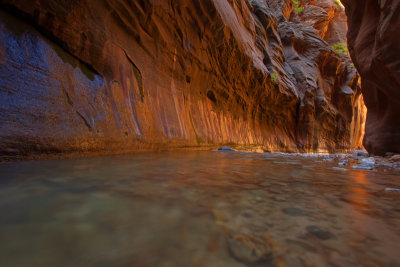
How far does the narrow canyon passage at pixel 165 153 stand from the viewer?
52 centimetres

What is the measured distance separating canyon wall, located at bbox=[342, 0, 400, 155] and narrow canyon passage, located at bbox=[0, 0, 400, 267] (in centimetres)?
4

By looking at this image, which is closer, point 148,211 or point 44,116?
point 148,211

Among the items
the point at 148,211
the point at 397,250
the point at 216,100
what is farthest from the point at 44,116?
the point at 216,100

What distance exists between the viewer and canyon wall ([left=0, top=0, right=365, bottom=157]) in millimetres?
2086

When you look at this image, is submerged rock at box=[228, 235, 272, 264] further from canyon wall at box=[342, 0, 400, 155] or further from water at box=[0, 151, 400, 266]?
canyon wall at box=[342, 0, 400, 155]

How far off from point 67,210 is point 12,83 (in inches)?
81.9

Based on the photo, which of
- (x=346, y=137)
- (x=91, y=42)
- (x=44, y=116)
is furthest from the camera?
(x=346, y=137)

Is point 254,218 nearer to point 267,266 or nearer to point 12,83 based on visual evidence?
point 267,266

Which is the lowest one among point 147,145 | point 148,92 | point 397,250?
point 397,250

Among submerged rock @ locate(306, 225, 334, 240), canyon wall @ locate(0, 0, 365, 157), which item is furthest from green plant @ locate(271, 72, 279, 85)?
submerged rock @ locate(306, 225, 334, 240)

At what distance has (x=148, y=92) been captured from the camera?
4094 mm

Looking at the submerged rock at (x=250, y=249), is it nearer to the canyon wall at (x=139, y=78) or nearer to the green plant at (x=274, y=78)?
the canyon wall at (x=139, y=78)

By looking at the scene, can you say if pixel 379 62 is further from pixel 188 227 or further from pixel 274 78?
pixel 188 227

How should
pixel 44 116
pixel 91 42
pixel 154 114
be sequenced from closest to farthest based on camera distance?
1. pixel 44 116
2. pixel 91 42
3. pixel 154 114
